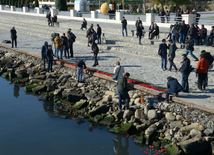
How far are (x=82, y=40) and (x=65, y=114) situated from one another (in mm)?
13843

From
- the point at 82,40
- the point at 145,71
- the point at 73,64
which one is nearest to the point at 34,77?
the point at 73,64

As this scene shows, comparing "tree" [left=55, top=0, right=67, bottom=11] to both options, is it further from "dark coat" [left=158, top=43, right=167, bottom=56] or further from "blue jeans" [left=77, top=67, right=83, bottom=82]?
"dark coat" [left=158, top=43, right=167, bottom=56]

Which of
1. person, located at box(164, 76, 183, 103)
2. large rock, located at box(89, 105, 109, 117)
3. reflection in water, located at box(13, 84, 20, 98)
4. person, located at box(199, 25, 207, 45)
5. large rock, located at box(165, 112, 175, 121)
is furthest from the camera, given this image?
person, located at box(199, 25, 207, 45)

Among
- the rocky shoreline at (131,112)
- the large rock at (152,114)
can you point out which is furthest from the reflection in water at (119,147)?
the large rock at (152,114)

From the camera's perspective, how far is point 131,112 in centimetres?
1217

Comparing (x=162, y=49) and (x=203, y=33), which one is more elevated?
Answer: (x=203, y=33)

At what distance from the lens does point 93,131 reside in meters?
11.8

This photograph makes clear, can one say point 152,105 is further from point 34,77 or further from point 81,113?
point 34,77

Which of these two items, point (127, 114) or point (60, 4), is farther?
point (60, 4)

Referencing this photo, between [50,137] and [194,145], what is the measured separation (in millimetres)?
5752

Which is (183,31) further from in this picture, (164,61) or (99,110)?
(99,110)

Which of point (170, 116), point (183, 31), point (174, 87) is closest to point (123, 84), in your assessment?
point (174, 87)

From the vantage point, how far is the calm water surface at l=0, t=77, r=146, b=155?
34.5ft

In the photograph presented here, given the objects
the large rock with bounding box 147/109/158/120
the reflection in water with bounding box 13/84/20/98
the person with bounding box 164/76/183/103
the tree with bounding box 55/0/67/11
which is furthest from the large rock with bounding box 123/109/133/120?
the tree with bounding box 55/0/67/11
